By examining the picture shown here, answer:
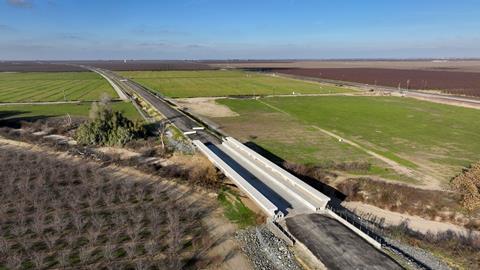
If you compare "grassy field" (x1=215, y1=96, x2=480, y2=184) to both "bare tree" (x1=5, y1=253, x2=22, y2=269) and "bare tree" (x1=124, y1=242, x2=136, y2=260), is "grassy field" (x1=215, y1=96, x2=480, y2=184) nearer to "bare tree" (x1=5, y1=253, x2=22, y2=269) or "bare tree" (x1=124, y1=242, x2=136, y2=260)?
"bare tree" (x1=124, y1=242, x2=136, y2=260)

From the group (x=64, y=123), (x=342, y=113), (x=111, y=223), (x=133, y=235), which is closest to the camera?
(x=133, y=235)

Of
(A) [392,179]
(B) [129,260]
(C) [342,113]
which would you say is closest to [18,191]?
(B) [129,260]

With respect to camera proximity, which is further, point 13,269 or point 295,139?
point 295,139

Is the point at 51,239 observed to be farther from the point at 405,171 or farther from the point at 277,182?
the point at 405,171

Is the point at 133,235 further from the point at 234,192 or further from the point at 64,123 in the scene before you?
the point at 64,123

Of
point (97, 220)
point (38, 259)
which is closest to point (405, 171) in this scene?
point (97, 220)

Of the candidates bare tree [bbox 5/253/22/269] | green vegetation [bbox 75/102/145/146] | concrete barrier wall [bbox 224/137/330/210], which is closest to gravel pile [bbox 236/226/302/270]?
concrete barrier wall [bbox 224/137/330/210]

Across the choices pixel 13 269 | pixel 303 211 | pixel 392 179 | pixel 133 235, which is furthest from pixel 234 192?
pixel 13 269

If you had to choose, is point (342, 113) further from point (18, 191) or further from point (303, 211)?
point (18, 191)

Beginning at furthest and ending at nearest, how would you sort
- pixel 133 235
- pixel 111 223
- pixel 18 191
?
pixel 18 191
pixel 111 223
pixel 133 235
